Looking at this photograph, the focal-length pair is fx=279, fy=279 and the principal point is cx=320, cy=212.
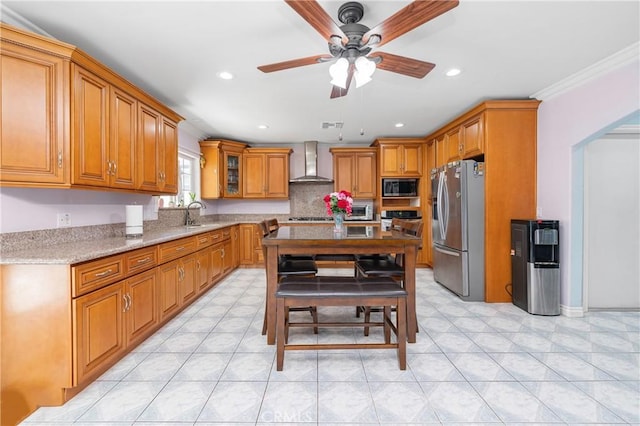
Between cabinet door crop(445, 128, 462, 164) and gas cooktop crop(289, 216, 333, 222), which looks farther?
gas cooktop crop(289, 216, 333, 222)

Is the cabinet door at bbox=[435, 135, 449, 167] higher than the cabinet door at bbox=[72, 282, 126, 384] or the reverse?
higher

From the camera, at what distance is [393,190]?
5.11 metres

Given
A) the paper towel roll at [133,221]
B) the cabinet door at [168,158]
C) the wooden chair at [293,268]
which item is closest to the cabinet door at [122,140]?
the paper towel roll at [133,221]

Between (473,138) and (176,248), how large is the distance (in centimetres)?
378

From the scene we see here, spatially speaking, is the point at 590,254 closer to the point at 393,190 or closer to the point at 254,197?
the point at 393,190

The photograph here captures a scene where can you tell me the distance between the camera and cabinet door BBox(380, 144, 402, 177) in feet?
16.9

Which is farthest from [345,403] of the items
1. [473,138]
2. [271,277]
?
[473,138]

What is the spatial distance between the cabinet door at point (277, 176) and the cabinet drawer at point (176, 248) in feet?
7.59

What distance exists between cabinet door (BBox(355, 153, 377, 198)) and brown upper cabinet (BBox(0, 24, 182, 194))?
3.82m

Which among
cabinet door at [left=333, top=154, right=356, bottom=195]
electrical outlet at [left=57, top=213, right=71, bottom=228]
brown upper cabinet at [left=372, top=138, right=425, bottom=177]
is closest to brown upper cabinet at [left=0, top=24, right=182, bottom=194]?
electrical outlet at [left=57, top=213, right=71, bottom=228]

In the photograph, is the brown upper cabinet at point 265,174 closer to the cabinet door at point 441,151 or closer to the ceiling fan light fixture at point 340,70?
the cabinet door at point 441,151

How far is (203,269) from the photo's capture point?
3574 mm

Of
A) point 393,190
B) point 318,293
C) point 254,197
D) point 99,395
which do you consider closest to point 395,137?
point 393,190

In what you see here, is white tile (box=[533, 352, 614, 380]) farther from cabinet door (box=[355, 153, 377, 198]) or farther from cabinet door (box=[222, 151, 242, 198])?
cabinet door (box=[222, 151, 242, 198])
